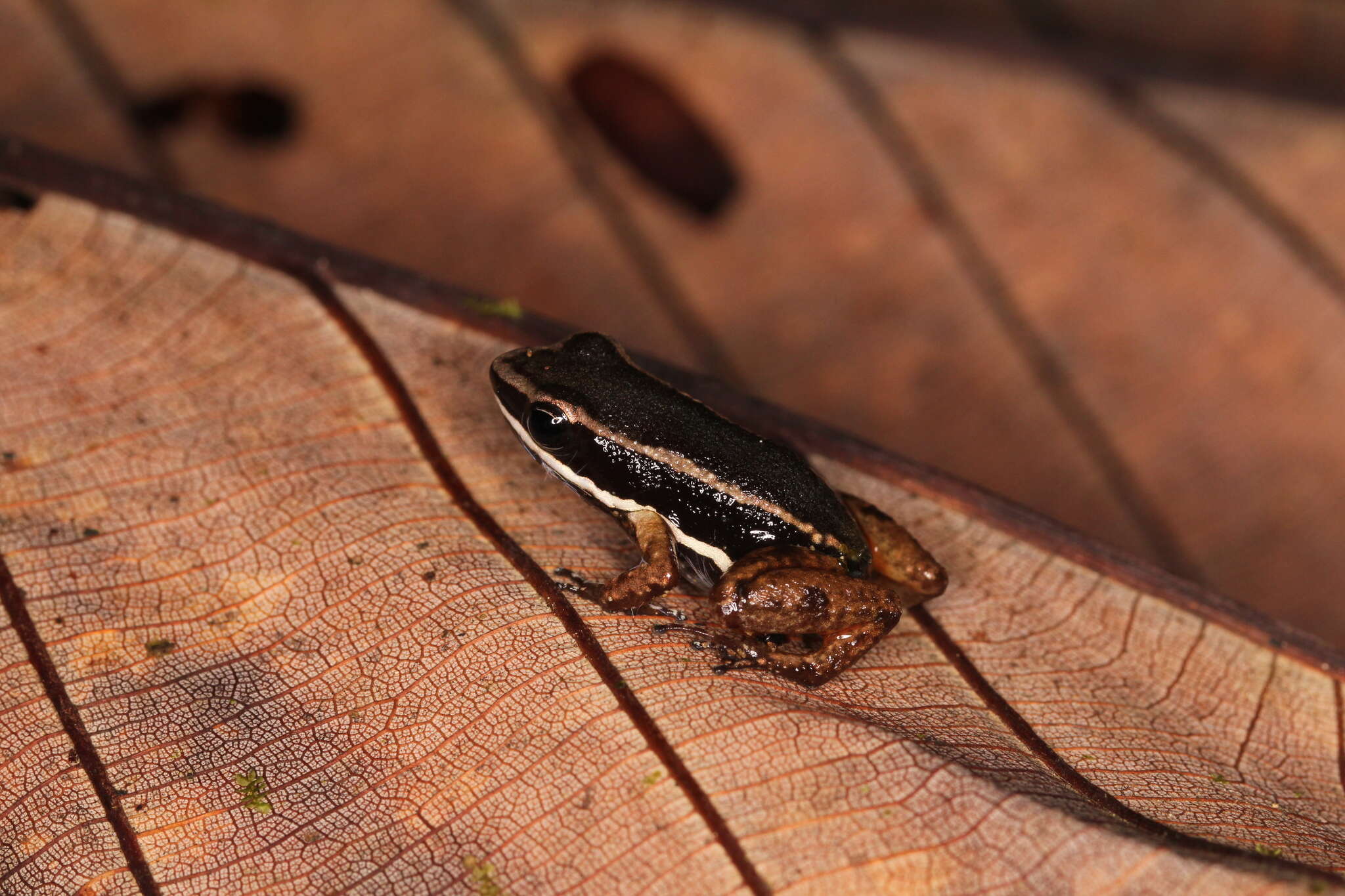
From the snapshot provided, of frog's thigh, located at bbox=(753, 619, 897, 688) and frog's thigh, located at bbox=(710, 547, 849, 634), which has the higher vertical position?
frog's thigh, located at bbox=(710, 547, 849, 634)

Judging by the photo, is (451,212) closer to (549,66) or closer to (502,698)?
(549,66)

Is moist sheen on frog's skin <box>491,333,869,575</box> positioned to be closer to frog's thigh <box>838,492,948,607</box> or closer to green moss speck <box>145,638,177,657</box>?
frog's thigh <box>838,492,948,607</box>

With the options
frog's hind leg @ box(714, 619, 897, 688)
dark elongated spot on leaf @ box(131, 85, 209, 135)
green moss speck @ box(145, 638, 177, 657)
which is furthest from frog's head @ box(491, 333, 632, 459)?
dark elongated spot on leaf @ box(131, 85, 209, 135)

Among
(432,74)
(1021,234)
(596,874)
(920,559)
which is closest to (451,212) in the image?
(432,74)

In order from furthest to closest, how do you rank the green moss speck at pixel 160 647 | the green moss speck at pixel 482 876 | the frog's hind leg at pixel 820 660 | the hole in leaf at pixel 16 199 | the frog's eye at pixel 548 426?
the hole in leaf at pixel 16 199 < the frog's eye at pixel 548 426 < the frog's hind leg at pixel 820 660 < the green moss speck at pixel 160 647 < the green moss speck at pixel 482 876

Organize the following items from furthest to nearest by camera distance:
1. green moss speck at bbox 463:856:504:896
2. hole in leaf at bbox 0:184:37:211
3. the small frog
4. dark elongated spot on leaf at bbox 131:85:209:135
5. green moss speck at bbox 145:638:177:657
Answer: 1. dark elongated spot on leaf at bbox 131:85:209:135
2. hole in leaf at bbox 0:184:37:211
3. the small frog
4. green moss speck at bbox 145:638:177:657
5. green moss speck at bbox 463:856:504:896

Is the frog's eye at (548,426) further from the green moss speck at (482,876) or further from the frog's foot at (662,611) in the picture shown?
the green moss speck at (482,876)

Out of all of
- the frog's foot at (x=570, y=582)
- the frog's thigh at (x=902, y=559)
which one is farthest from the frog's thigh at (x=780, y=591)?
the frog's foot at (x=570, y=582)
